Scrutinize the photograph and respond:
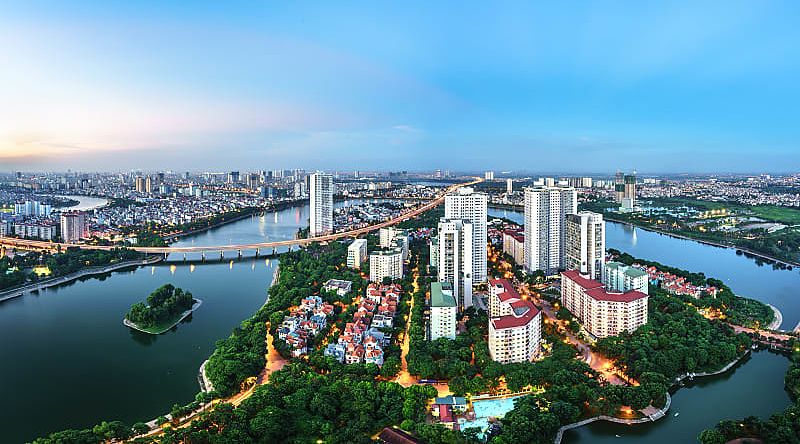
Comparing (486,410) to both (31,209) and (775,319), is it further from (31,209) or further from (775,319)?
(31,209)

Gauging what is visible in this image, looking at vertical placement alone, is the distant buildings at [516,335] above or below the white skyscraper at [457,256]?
below

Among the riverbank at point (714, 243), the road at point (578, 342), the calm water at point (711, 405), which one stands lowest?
the calm water at point (711, 405)

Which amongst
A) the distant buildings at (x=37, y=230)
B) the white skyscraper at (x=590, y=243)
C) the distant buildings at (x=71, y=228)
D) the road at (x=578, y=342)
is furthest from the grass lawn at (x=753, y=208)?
the distant buildings at (x=37, y=230)

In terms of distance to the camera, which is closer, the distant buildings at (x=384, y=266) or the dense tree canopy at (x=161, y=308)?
the dense tree canopy at (x=161, y=308)

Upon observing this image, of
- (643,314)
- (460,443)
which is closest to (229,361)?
(460,443)

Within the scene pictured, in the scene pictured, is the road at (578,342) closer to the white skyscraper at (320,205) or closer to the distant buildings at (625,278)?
the distant buildings at (625,278)

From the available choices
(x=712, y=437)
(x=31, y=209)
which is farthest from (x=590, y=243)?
(x=31, y=209)

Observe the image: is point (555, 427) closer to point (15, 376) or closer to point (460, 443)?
point (460, 443)
